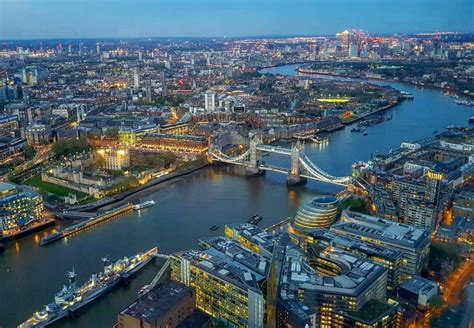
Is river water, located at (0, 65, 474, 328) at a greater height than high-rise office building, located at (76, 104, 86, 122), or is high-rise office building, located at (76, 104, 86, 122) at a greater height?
high-rise office building, located at (76, 104, 86, 122)

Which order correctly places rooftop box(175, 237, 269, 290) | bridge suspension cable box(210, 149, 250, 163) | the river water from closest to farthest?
rooftop box(175, 237, 269, 290) < the river water < bridge suspension cable box(210, 149, 250, 163)

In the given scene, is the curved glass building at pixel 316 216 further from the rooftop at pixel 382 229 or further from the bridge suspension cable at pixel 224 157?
the bridge suspension cable at pixel 224 157

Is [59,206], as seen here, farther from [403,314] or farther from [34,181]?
[403,314]

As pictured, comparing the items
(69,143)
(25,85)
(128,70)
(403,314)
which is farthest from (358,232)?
(128,70)

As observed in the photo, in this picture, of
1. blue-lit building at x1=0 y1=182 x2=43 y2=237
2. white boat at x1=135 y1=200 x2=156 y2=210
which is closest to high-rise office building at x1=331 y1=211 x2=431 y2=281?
white boat at x1=135 y1=200 x2=156 y2=210

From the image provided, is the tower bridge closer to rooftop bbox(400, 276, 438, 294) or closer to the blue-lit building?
rooftop bbox(400, 276, 438, 294)

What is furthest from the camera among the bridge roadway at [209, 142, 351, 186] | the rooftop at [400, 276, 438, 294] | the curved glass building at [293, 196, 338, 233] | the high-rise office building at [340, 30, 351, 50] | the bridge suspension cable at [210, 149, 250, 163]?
the high-rise office building at [340, 30, 351, 50]

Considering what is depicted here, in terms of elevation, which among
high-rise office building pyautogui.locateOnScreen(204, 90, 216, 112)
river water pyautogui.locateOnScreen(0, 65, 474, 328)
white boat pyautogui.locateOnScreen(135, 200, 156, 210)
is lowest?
river water pyautogui.locateOnScreen(0, 65, 474, 328)

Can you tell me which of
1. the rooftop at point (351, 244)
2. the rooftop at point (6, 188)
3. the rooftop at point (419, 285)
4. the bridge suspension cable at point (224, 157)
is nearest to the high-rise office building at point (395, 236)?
the rooftop at point (351, 244)
